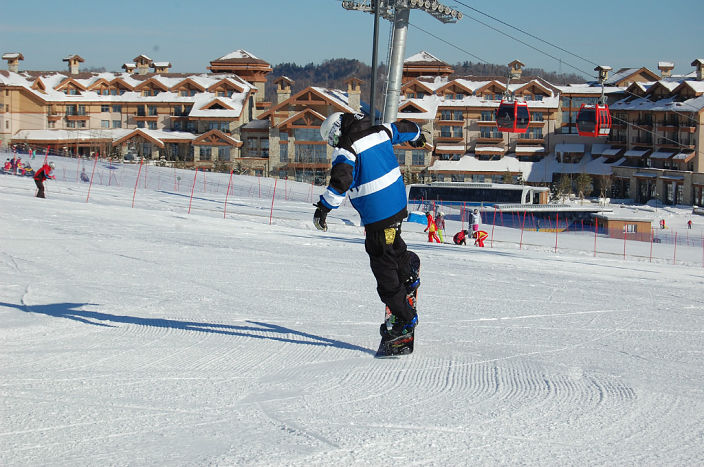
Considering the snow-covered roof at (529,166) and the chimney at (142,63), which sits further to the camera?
the chimney at (142,63)

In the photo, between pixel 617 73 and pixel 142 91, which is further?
pixel 617 73

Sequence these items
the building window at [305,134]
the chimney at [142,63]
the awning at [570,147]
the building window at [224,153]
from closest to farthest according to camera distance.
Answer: the building window at [305,134]
the building window at [224,153]
the awning at [570,147]
the chimney at [142,63]

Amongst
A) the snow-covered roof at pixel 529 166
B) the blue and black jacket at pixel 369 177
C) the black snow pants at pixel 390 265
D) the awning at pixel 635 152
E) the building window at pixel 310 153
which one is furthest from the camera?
the snow-covered roof at pixel 529 166

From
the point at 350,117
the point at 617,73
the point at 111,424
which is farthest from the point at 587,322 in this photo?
the point at 617,73

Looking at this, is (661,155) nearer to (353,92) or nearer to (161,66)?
(353,92)

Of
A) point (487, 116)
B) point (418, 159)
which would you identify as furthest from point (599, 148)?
point (418, 159)

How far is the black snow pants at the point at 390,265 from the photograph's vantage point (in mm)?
4188

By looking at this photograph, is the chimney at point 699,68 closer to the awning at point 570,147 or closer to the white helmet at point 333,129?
the awning at point 570,147

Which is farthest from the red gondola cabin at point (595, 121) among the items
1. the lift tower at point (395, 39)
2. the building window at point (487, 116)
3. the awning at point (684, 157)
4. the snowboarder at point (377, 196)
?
the building window at point (487, 116)

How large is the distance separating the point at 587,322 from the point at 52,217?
947cm

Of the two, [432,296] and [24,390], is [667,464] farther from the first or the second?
[432,296]

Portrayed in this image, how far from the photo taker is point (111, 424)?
9.27 feet

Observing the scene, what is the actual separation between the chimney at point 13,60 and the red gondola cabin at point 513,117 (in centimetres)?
5565

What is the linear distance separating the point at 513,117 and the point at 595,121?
2.71 metres
